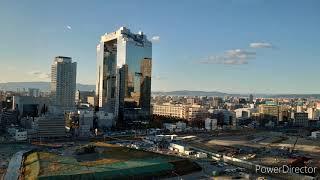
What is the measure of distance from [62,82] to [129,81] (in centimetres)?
1530

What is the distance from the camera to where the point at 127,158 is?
25375 mm

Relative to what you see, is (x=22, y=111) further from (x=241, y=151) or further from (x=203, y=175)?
(x=203, y=175)

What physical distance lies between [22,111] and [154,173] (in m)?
36.2

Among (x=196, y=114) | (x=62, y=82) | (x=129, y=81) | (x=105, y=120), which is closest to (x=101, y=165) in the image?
(x=105, y=120)

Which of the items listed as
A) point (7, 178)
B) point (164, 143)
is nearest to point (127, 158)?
point (7, 178)

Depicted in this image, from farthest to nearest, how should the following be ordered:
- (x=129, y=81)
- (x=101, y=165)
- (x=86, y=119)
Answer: (x=129, y=81), (x=86, y=119), (x=101, y=165)

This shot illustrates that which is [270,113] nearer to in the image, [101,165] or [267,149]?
[267,149]

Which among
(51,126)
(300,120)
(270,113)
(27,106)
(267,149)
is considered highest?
(27,106)

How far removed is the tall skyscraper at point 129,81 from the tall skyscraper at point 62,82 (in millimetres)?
8325

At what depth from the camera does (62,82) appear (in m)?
66.0

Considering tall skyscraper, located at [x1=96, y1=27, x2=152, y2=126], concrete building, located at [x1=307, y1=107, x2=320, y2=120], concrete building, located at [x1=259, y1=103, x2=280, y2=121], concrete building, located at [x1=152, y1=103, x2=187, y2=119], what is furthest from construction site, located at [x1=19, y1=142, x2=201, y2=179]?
concrete building, located at [x1=307, y1=107, x2=320, y2=120]

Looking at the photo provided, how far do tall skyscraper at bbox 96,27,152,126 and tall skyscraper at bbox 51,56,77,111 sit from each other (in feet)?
27.3

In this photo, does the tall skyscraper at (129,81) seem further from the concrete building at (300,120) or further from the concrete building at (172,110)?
the concrete building at (300,120)

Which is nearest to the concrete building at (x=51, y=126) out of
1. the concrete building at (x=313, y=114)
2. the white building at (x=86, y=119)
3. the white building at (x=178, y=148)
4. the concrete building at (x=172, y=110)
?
the white building at (x=86, y=119)
